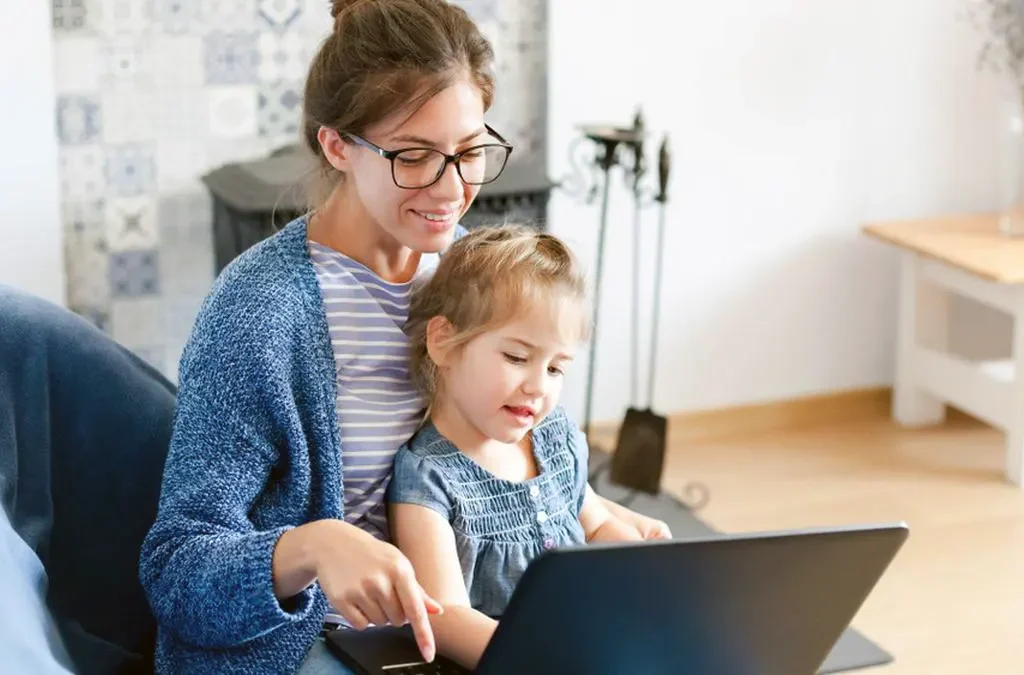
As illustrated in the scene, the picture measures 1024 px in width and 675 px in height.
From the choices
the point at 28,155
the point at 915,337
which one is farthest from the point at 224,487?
the point at 915,337

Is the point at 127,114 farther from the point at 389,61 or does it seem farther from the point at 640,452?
the point at 389,61

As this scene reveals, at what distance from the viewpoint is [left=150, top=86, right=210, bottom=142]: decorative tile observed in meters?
2.95

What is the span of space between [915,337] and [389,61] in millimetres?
2301

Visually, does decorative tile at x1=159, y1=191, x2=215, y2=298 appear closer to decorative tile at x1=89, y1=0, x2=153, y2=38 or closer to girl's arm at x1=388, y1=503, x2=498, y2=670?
decorative tile at x1=89, y1=0, x2=153, y2=38

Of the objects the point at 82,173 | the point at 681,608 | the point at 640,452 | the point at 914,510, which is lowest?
the point at 914,510

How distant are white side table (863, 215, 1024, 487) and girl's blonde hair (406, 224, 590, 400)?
176 centimetres

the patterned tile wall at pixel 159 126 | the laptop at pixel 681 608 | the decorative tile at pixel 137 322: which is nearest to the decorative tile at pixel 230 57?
the patterned tile wall at pixel 159 126

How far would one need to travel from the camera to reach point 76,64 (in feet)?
9.43

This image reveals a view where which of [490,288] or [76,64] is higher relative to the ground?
[76,64]

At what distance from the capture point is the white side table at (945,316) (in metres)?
3.25

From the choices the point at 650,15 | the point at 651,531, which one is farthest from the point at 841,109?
the point at 651,531

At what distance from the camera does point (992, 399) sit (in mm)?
3375

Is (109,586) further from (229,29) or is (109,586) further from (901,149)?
(901,149)

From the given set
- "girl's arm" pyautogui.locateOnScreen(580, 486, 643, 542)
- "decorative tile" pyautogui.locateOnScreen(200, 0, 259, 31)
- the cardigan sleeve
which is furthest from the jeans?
"decorative tile" pyautogui.locateOnScreen(200, 0, 259, 31)
